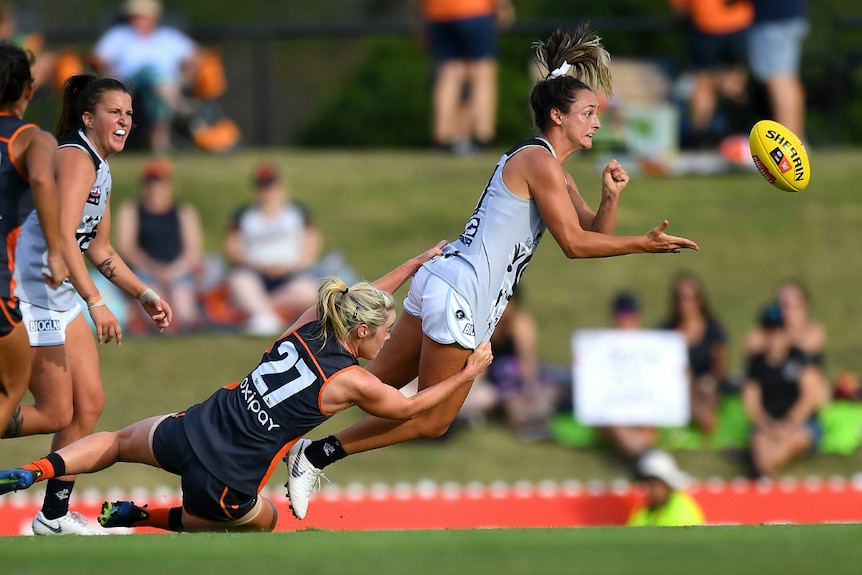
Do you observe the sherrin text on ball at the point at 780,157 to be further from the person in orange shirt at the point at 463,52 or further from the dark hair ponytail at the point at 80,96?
the person in orange shirt at the point at 463,52

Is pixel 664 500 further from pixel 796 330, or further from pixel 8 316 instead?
pixel 8 316

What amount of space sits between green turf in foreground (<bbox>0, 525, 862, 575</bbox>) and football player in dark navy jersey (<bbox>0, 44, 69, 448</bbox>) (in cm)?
74

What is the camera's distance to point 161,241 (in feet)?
40.1

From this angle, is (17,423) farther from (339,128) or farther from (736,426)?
(339,128)

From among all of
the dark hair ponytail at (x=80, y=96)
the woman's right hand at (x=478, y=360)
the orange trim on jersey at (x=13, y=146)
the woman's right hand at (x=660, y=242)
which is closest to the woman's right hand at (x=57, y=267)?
the orange trim on jersey at (x=13, y=146)

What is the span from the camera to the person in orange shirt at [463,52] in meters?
13.8

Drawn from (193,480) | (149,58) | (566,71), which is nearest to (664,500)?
(566,71)

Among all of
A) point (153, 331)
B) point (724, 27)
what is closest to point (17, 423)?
point (153, 331)

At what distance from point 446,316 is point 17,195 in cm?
197

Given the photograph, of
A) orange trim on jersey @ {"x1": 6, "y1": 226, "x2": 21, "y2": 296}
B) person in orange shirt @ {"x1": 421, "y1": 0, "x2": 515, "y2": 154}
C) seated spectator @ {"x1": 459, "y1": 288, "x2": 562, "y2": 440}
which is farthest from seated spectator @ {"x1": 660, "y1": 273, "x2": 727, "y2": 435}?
orange trim on jersey @ {"x1": 6, "y1": 226, "x2": 21, "y2": 296}

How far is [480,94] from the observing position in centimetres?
1417

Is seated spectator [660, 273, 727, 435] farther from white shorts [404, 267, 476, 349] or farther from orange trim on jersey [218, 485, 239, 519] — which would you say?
orange trim on jersey [218, 485, 239, 519]

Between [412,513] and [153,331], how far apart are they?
3801 mm

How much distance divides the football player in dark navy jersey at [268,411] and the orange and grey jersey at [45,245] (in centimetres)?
67
